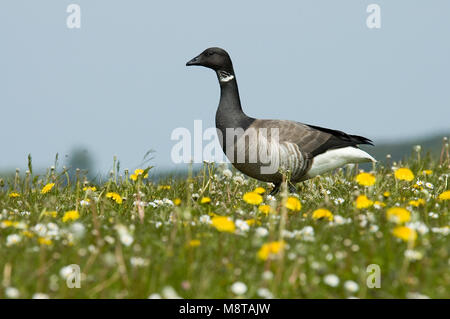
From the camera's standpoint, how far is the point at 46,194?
25.7 ft

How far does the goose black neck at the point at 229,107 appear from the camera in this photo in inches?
347

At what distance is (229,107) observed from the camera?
9109 millimetres

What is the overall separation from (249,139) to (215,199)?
1.66m

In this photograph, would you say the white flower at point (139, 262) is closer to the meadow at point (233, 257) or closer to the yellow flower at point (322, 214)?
the meadow at point (233, 257)

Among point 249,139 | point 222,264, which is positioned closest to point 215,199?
point 249,139

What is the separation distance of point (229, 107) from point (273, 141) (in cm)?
120

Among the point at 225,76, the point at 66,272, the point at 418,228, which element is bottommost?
the point at 66,272

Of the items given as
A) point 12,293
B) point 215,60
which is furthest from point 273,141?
point 12,293

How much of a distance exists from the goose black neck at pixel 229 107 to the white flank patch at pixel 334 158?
1294 mm

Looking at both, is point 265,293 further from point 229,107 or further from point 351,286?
point 229,107
